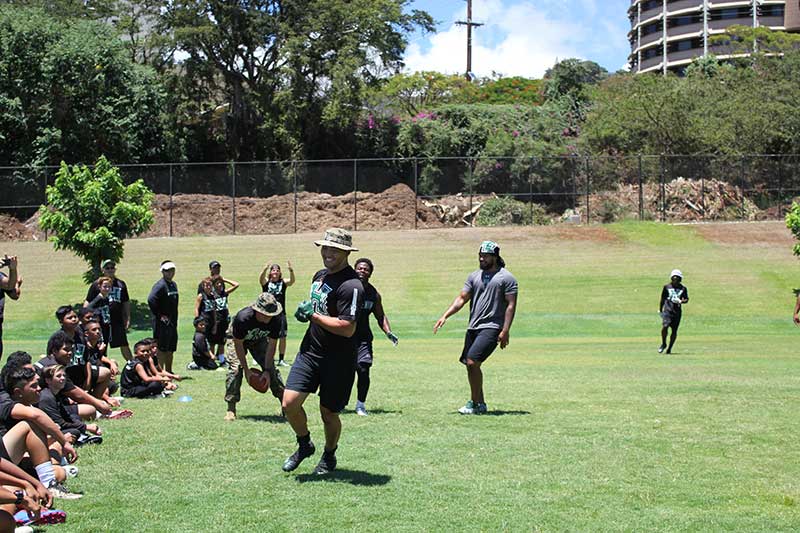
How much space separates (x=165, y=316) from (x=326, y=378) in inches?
325

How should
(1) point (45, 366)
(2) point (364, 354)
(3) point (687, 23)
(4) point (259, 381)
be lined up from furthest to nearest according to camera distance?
(3) point (687, 23) → (2) point (364, 354) → (4) point (259, 381) → (1) point (45, 366)

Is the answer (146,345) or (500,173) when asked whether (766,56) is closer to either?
(500,173)

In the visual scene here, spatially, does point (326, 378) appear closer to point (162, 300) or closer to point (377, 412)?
point (377, 412)

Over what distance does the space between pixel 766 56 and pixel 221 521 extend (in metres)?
63.3

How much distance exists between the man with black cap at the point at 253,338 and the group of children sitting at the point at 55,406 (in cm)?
138

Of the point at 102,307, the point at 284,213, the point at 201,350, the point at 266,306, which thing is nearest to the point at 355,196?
the point at 284,213

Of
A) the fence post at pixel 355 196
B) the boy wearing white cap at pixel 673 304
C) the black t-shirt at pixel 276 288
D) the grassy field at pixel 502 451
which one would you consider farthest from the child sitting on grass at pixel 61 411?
the fence post at pixel 355 196

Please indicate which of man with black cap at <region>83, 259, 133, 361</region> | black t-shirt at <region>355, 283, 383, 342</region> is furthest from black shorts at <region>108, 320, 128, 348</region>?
black t-shirt at <region>355, 283, 383, 342</region>

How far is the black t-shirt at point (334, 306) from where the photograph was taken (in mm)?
7332

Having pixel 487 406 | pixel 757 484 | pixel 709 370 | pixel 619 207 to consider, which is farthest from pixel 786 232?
pixel 757 484

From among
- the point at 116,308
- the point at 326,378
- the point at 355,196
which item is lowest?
the point at 116,308

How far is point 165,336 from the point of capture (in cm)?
1485

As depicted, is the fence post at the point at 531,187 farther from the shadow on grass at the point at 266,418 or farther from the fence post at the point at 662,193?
the shadow on grass at the point at 266,418

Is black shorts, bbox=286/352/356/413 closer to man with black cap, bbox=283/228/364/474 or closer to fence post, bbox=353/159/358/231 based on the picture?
man with black cap, bbox=283/228/364/474
